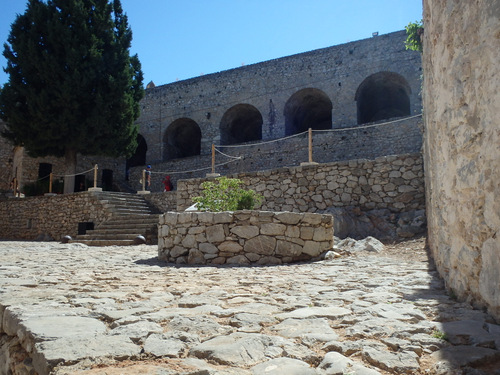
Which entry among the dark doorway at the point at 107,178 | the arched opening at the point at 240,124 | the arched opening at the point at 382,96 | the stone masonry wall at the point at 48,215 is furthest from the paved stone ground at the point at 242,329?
the dark doorway at the point at 107,178

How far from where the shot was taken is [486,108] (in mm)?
2258

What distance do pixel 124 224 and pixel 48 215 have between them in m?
5.47

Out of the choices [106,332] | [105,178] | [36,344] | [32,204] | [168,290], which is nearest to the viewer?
[36,344]

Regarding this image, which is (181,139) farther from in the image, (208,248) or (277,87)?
(208,248)

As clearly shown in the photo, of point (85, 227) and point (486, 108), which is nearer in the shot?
point (486, 108)

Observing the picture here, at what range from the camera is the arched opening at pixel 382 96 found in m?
17.9

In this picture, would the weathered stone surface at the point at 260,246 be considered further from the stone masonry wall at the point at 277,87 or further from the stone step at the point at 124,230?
the stone masonry wall at the point at 277,87

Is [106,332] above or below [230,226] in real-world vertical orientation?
below

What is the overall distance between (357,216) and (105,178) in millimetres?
17864

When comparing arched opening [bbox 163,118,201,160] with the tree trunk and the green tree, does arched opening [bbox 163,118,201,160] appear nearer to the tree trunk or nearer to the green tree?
the green tree

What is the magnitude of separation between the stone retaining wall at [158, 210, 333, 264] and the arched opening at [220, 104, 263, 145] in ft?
50.6

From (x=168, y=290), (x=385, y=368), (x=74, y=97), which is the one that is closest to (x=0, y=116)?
(x=74, y=97)

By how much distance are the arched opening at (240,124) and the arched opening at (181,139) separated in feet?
8.88

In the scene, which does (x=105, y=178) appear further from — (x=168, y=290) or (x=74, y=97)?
(x=168, y=290)
